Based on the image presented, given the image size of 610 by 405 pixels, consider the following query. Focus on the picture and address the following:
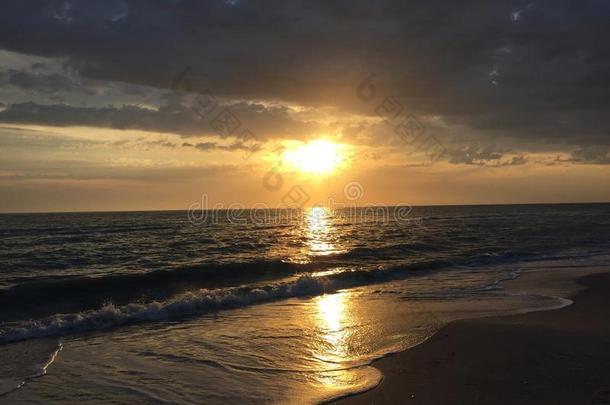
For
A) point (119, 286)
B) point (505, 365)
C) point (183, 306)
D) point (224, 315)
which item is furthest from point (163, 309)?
point (505, 365)

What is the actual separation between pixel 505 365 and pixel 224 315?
7937 mm

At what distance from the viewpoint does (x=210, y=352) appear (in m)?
9.86

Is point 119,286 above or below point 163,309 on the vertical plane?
below

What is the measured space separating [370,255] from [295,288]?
12.6 metres

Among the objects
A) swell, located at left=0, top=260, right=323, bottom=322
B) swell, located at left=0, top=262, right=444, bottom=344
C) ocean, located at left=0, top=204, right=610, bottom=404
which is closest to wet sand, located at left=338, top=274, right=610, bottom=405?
ocean, located at left=0, top=204, right=610, bottom=404

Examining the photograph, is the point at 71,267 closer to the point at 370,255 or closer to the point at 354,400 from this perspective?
the point at 370,255

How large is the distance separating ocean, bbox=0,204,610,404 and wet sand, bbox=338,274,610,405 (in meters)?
0.50

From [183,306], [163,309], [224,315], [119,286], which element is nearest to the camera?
[224,315]

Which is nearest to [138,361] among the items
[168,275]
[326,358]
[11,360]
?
[11,360]

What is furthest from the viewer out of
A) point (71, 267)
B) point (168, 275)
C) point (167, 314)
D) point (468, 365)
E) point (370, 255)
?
point (370, 255)

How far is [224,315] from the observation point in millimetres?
14258

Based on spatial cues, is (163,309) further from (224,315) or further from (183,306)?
(224,315)

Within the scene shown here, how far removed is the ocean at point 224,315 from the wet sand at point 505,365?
0.50 meters

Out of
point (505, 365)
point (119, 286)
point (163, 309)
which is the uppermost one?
point (505, 365)
